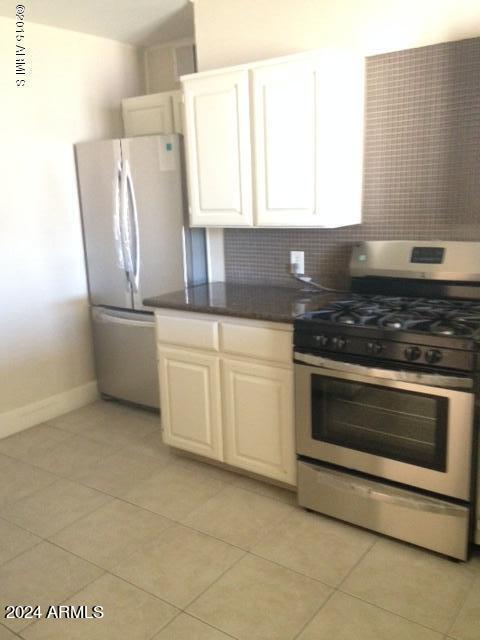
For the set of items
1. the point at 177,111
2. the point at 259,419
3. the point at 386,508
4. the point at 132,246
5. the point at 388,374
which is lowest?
the point at 386,508

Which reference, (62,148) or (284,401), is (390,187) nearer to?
(284,401)

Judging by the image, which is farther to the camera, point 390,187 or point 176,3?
point 176,3

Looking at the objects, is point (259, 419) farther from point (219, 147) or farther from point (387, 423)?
point (219, 147)

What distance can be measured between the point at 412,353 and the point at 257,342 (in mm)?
736

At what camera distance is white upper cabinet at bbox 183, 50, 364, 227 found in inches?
100

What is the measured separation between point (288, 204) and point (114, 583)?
5.96 feet

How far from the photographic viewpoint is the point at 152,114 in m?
3.61

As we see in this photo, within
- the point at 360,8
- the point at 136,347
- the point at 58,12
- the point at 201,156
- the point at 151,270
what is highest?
the point at 58,12

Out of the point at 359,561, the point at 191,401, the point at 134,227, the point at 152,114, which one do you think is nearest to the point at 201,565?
the point at 359,561

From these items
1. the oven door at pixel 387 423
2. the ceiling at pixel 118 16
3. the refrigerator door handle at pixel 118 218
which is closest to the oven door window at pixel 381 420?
the oven door at pixel 387 423

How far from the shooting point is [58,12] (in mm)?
3182

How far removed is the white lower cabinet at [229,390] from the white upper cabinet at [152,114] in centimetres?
134

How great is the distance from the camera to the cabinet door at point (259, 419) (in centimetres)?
253

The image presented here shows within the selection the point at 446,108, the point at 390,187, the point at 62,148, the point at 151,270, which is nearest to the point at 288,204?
the point at 390,187
